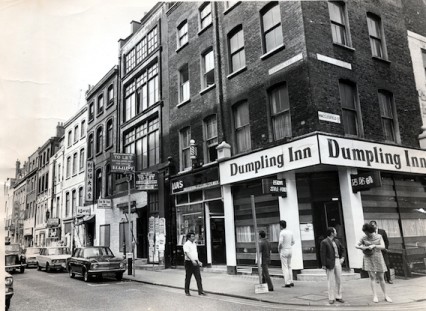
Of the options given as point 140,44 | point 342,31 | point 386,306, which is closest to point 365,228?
point 386,306

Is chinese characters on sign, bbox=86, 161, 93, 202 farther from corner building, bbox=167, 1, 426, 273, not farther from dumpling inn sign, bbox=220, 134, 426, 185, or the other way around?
dumpling inn sign, bbox=220, 134, 426, 185

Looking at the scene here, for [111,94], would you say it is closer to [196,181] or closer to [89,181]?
[89,181]

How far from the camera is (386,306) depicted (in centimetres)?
561

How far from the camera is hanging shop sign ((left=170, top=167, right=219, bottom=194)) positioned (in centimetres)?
1238

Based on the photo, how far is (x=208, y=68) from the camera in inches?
526

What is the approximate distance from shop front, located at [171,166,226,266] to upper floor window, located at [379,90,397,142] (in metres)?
5.62

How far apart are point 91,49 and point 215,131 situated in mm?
8448

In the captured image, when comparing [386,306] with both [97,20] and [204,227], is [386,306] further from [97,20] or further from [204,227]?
[204,227]

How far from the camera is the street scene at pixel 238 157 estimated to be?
4.12 m

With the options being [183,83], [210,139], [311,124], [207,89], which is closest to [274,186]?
[311,124]

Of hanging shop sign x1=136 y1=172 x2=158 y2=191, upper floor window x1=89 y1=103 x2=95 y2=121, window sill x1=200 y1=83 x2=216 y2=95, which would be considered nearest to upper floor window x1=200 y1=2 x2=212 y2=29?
window sill x1=200 y1=83 x2=216 y2=95

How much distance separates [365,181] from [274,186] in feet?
7.53

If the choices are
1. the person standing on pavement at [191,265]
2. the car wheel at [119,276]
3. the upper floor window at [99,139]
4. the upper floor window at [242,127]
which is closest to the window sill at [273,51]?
the upper floor window at [242,127]

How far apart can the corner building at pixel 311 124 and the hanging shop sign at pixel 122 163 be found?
371 centimetres
